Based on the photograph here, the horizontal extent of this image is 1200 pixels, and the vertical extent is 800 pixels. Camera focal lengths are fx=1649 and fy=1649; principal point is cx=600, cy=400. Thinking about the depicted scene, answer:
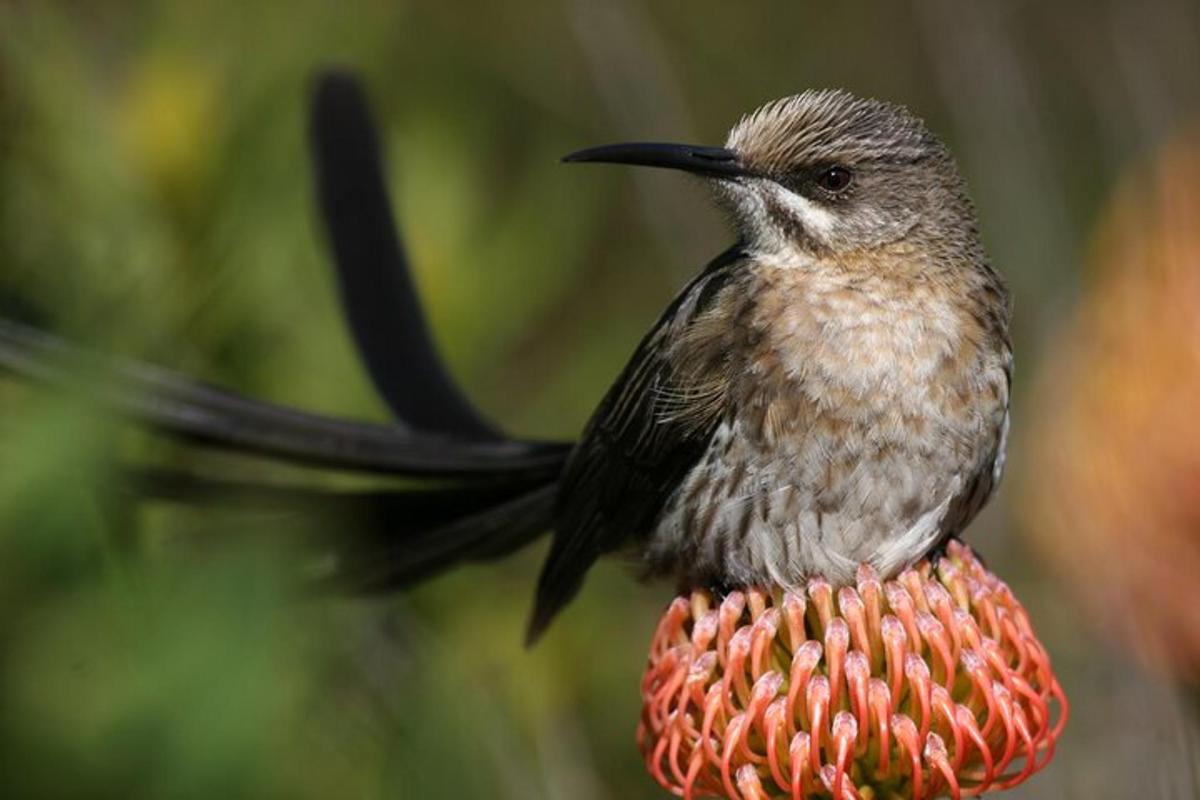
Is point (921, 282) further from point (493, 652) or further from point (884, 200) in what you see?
point (493, 652)

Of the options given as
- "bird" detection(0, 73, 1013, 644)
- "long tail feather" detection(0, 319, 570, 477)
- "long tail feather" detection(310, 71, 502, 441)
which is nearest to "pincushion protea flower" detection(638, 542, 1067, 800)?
"bird" detection(0, 73, 1013, 644)

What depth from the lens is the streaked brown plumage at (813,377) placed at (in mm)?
2660

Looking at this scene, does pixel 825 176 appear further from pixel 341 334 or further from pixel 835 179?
pixel 341 334

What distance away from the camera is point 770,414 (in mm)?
2725

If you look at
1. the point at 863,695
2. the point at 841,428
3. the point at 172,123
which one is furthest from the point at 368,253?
the point at 863,695

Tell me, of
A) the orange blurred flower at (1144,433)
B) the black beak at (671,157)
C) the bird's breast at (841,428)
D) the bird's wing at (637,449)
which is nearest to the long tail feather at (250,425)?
the bird's wing at (637,449)

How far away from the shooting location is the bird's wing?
2.84 meters

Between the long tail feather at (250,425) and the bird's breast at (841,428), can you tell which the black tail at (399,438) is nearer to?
the long tail feather at (250,425)

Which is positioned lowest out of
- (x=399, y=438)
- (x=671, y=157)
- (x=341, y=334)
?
(x=341, y=334)

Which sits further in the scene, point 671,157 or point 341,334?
point 341,334

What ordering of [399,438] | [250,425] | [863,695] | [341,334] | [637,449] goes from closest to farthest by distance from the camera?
[863,695] → [250,425] → [399,438] → [637,449] → [341,334]

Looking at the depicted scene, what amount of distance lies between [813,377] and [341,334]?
122 cm

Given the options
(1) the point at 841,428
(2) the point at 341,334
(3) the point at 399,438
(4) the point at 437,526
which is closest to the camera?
(1) the point at 841,428

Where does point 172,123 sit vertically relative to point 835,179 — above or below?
below
